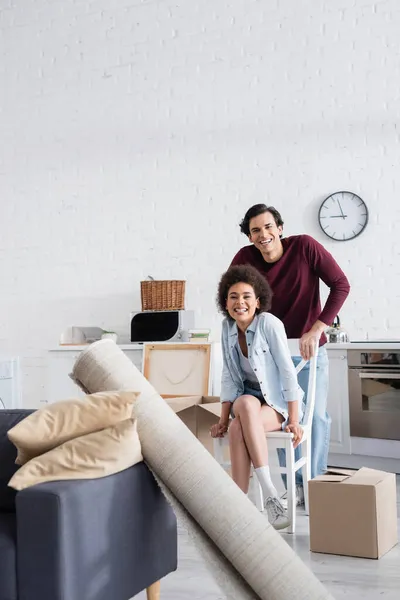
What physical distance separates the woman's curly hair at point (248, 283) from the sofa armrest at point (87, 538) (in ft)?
4.38

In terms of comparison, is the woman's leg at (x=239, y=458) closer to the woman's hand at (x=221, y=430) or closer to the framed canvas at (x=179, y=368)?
the woman's hand at (x=221, y=430)

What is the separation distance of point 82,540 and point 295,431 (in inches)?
61.6

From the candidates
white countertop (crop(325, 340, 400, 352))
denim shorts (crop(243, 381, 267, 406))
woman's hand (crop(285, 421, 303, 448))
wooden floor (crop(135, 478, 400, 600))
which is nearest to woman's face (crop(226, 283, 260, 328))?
denim shorts (crop(243, 381, 267, 406))

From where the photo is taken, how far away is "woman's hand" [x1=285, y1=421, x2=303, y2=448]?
334 centimetres

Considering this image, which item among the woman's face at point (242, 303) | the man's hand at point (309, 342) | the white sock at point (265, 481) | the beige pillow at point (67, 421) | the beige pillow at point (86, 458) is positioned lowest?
the white sock at point (265, 481)

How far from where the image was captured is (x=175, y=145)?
19.4 feet

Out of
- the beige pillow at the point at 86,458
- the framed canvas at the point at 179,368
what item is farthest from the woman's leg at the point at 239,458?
the framed canvas at the point at 179,368

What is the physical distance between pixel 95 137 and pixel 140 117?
1.40 ft

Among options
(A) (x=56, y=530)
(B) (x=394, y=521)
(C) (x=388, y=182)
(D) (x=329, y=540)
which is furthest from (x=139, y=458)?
(C) (x=388, y=182)

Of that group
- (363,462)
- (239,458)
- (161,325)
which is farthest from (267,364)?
(161,325)

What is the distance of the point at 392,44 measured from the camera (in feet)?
17.3

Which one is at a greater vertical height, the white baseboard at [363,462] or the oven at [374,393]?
the oven at [374,393]

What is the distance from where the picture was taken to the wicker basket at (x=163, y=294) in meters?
5.45

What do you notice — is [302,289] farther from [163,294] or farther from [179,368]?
[163,294]
